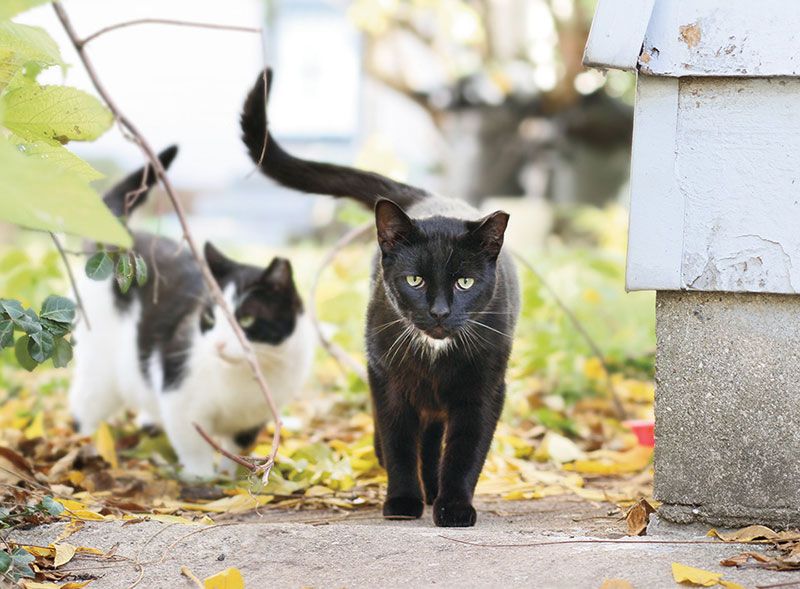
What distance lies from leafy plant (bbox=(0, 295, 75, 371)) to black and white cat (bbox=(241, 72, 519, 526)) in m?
0.72

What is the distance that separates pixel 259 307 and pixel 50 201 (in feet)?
7.81

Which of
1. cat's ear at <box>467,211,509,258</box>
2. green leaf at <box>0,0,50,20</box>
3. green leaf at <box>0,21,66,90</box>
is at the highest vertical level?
green leaf at <box>0,21,66,90</box>

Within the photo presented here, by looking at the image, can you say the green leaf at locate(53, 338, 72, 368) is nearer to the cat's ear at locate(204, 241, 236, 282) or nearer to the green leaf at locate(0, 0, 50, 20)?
the green leaf at locate(0, 0, 50, 20)

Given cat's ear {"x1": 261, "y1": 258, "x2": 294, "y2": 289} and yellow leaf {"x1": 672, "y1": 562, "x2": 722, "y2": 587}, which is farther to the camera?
cat's ear {"x1": 261, "y1": 258, "x2": 294, "y2": 289}

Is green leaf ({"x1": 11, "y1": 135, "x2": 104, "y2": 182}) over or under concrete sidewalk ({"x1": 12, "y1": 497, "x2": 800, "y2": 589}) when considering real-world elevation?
over

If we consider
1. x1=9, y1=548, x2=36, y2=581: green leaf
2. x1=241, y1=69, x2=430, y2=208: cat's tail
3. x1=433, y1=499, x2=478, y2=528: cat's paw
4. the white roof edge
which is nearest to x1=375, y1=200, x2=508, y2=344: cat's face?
x1=241, y1=69, x2=430, y2=208: cat's tail

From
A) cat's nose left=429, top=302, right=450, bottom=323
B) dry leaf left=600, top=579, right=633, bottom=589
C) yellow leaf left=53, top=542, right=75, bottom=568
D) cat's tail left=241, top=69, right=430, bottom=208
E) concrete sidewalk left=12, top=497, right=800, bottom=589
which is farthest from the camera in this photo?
cat's tail left=241, top=69, right=430, bottom=208

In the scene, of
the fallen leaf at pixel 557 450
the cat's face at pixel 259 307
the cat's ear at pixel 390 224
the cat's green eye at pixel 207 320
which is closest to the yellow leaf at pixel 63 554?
the cat's ear at pixel 390 224

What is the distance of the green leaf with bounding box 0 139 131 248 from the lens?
1349 mm

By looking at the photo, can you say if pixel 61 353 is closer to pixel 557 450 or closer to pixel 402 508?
pixel 402 508

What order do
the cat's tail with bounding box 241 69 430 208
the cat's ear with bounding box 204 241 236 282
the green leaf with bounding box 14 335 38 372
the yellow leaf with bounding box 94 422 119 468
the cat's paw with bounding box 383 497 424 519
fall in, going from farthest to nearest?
the cat's ear with bounding box 204 241 236 282
the yellow leaf with bounding box 94 422 119 468
the cat's tail with bounding box 241 69 430 208
the cat's paw with bounding box 383 497 424 519
the green leaf with bounding box 14 335 38 372

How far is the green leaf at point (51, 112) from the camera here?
205cm

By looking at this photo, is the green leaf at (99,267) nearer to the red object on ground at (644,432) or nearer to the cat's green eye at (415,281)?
the cat's green eye at (415,281)

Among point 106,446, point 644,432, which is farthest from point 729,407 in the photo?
point 106,446
